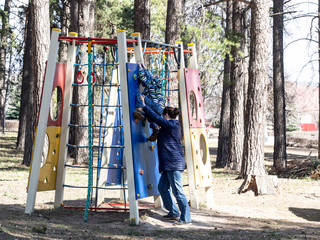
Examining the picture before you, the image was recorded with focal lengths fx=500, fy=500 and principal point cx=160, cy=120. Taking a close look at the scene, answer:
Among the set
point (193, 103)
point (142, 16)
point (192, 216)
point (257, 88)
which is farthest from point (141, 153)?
point (193, 103)

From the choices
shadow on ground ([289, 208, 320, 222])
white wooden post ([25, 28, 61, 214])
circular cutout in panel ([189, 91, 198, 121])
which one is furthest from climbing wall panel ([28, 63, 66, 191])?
shadow on ground ([289, 208, 320, 222])

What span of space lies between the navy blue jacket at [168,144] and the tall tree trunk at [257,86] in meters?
5.62

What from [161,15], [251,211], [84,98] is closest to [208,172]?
[251,211]

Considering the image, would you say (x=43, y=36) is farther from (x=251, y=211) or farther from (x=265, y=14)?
(x=251, y=211)

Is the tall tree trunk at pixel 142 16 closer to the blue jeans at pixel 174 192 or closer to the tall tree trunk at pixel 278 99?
the blue jeans at pixel 174 192

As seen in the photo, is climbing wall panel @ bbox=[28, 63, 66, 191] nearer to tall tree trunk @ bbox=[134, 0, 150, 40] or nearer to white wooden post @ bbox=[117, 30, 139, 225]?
white wooden post @ bbox=[117, 30, 139, 225]

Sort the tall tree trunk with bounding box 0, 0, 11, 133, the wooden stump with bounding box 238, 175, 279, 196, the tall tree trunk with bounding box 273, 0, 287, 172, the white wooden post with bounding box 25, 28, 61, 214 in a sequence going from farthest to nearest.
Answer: the tall tree trunk with bounding box 0, 0, 11, 133 < the tall tree trunk with bounding box 273, 0, 287, 172 < the wooden stump with bounding box 238, 175, 279, 196 < the white wooden post with bounding box 25, 28, 61, 214

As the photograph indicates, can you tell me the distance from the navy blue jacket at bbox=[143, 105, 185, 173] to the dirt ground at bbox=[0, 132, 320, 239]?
90 cm

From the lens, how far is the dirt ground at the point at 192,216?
6438 mm

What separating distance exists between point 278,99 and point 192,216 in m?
10.6

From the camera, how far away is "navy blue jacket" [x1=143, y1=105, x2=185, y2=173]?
7.09 metres

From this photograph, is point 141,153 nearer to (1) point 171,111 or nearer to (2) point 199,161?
(1) point 171,111

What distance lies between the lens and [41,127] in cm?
782

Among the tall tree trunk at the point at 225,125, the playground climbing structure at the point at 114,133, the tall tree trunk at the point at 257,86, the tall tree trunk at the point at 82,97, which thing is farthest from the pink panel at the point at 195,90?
the tall tree trunk at the point at 225,125
